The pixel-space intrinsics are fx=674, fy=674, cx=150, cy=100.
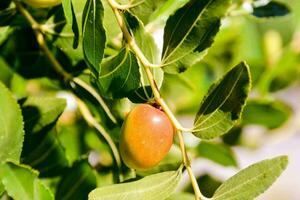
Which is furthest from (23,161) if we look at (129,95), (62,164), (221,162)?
(221,162)

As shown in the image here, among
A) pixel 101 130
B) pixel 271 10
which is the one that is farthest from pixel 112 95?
pixel 271 10

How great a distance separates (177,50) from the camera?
0.74 metres

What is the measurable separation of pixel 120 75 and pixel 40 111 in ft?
0.59

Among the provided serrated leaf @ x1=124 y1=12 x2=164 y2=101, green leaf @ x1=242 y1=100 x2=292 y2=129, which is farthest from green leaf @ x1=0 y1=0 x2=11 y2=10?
green leaf @ x1=242 y1=100 x2=292 y2=129

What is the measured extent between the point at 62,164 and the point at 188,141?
511 mm

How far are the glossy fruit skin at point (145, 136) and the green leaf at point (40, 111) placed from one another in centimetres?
19

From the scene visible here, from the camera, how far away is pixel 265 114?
138cm

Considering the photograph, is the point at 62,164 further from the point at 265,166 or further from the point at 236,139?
the point at 236,139

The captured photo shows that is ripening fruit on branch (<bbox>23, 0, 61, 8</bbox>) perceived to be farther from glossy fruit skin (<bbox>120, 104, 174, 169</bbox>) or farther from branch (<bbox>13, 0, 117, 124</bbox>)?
glossy fruit skin (<bbox>120, 104, 174, 169</bbox>)

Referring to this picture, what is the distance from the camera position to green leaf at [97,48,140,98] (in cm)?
73

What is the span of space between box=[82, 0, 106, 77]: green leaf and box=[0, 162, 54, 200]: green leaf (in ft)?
0.43

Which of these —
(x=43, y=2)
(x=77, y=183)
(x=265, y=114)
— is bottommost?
(x=265, y=114)

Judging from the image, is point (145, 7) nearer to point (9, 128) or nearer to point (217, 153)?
Result: point (9, 128)

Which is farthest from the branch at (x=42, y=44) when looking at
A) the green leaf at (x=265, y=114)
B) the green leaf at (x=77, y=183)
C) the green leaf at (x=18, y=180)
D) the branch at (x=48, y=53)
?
the green leaf at (x=265, y=114)
